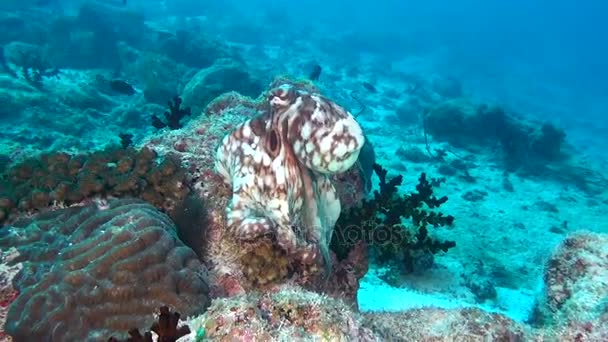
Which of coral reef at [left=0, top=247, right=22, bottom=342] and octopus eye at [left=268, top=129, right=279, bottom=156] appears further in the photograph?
octopus eye at [left=268, top=129, right=279, bottom=156]

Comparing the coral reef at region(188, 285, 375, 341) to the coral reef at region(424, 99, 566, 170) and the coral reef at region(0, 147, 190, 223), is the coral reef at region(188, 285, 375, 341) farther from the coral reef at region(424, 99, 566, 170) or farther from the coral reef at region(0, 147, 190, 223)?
the coral reef at region(424, 99, 566, 170)

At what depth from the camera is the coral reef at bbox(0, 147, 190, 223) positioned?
3.84 m

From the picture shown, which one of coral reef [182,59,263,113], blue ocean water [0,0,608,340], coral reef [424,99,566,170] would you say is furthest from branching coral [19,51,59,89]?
coral reef [424,99,566,170]

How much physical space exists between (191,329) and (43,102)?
59.1ft

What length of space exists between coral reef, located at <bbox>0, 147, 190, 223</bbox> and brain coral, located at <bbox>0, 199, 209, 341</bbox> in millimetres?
300

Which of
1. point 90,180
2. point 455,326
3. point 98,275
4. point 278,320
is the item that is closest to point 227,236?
point 98,275

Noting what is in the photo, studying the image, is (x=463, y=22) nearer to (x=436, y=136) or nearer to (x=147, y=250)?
(x=436, y=136)

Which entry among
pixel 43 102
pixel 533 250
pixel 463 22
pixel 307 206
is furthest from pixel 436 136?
pixel 463 22

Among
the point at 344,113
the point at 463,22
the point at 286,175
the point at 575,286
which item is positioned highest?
the point at 344,113

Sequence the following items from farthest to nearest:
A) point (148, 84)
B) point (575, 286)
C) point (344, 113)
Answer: point (148, 84) < point (575, 286) < point (344, 113)

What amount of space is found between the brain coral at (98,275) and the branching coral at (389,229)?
2.34 m

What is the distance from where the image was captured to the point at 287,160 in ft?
12.3

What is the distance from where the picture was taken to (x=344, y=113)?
3584 mm

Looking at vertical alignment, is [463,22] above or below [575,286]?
below
